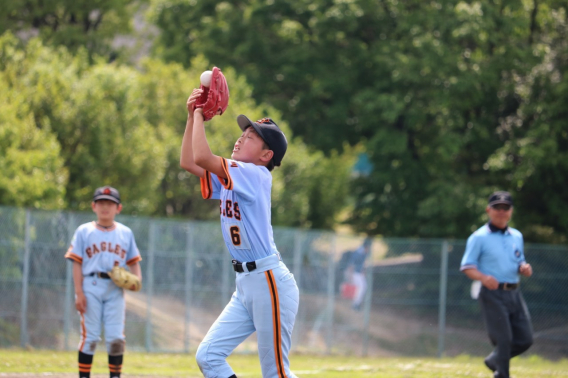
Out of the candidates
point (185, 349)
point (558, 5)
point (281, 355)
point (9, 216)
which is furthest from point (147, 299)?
point (558, 5)

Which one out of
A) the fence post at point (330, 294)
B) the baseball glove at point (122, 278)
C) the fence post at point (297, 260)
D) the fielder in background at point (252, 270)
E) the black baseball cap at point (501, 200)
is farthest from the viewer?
the fence post at point (330, 294)

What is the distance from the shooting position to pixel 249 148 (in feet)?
18.7

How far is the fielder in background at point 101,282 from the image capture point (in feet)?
26.6

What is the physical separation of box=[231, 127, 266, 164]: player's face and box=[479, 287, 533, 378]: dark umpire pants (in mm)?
4014

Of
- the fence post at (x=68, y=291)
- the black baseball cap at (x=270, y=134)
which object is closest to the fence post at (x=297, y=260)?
the fence post at (x=68, y=291)

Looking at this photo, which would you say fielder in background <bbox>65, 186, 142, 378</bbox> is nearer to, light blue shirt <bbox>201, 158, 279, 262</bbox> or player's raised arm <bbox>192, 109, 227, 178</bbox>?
light blue shirt <bbox>201, 158, 279, 262</bbox>

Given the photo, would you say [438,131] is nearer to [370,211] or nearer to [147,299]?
[370,211]

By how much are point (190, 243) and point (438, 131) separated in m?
11.0

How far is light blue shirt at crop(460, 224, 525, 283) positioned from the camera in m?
8.72

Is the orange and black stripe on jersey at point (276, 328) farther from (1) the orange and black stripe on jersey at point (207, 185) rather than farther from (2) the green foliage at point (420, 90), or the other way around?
(2) the green foliage at point (420, 90)

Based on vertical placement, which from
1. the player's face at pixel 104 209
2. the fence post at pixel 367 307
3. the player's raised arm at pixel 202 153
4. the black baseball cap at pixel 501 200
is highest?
the player's raised arm at pixel 202 153

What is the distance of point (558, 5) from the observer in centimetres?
2258

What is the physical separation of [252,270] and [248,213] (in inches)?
16.3

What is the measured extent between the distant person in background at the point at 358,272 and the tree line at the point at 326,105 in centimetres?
414
